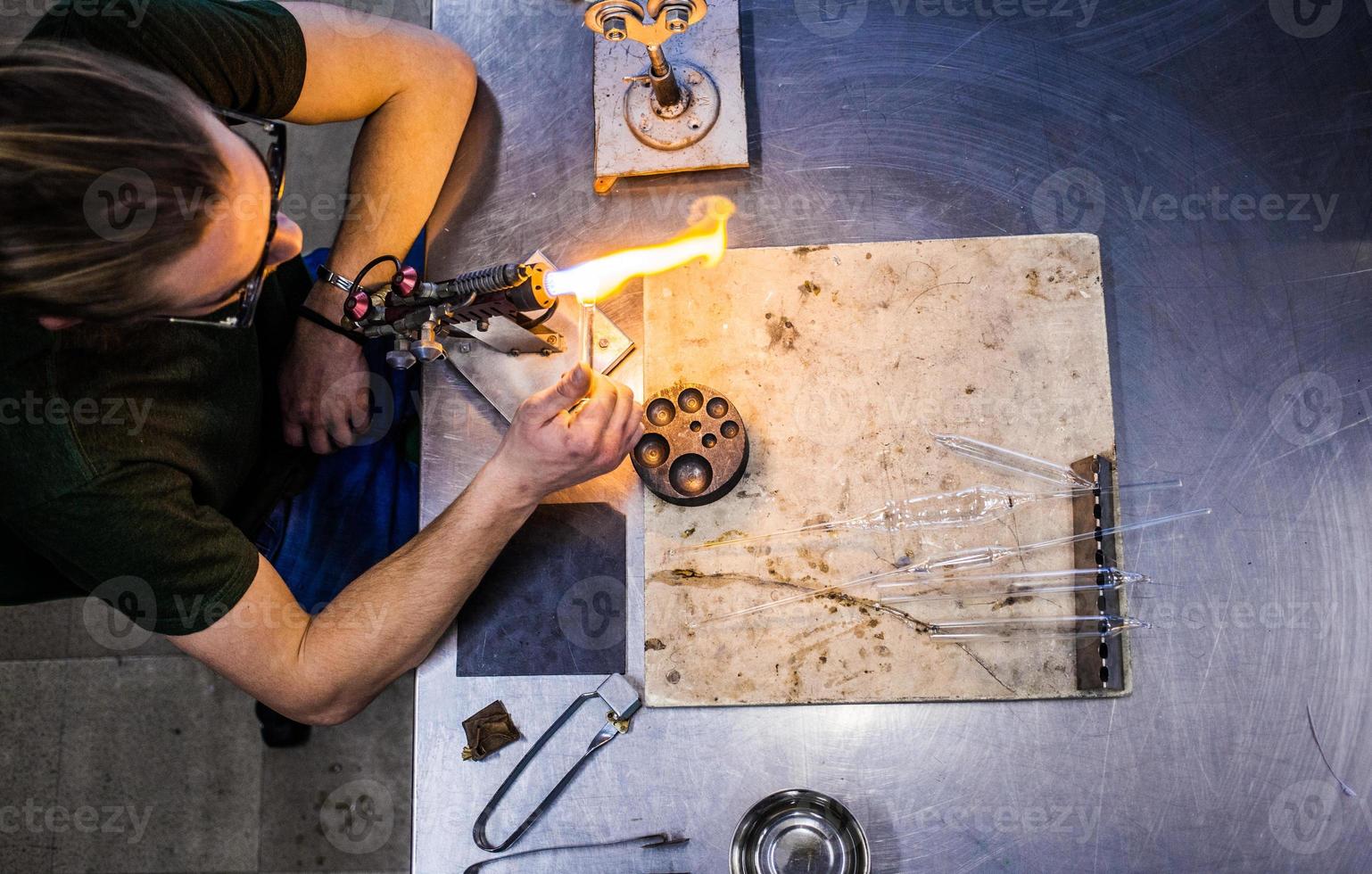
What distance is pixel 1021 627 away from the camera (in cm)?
142

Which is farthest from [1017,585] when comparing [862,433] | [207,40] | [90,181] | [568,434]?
[207,40]

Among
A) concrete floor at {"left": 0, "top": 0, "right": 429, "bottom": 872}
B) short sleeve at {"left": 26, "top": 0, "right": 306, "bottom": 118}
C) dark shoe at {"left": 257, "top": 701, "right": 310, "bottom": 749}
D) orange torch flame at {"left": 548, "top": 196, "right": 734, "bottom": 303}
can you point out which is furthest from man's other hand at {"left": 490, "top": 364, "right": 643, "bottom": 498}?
dark shoe at {"left": 257, "top": 701, "right": 310, "bottom": 749}

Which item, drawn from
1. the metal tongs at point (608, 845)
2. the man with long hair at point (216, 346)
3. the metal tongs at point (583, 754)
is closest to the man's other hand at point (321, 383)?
the man with long hair at point (216, 346)

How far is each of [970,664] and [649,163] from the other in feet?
3.34

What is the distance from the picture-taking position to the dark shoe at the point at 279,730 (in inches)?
96.5

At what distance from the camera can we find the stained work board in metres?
1.44

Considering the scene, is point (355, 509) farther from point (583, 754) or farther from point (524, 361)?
point (583, 754)

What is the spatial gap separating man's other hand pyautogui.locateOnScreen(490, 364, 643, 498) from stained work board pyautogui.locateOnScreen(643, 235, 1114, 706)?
0.16m

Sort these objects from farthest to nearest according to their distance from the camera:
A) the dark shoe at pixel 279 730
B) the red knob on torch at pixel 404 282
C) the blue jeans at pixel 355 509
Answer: the dark shoe at pixel 279 730 < the blue jeans at pixel 355 509 < the red knob on torch at pixel 404 282

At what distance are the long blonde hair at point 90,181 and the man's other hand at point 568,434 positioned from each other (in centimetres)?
52

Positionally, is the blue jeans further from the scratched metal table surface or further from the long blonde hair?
the long blonde hair

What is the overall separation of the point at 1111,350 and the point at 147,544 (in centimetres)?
154

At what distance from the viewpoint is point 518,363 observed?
1.55 meters

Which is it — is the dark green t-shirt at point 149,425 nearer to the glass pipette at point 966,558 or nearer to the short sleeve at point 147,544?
the short sleeve at point 147,544
